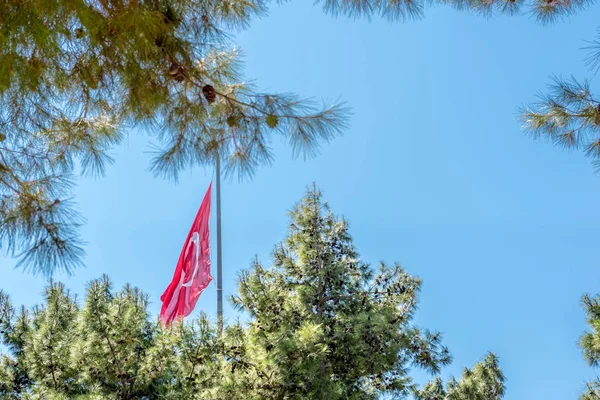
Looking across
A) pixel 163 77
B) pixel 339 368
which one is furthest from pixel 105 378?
pixel 163 77

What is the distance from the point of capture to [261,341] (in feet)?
23.5

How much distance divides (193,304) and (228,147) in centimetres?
604

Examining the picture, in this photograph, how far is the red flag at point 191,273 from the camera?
9883mm

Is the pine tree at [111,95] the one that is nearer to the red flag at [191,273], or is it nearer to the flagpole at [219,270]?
the flagpole at [219,270]

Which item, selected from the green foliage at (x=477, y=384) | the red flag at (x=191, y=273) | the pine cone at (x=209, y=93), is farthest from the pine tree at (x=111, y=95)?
the green foliage at (x=477, y=384)

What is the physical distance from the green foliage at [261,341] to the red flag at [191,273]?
1.51m

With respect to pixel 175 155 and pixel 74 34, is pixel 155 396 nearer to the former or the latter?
pixel 175 155

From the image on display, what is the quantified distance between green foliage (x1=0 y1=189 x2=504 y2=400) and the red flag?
1.51 metres

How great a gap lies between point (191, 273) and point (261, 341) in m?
3.56

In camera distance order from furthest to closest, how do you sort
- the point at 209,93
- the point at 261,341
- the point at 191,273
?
1. the point at 191,273
2. the point at 261,341
3. the point at 209,93

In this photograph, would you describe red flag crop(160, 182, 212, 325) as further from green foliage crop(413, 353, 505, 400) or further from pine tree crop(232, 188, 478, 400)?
green foliage crop(413, 353, 505, 400)

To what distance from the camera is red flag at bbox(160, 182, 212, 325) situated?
32.4ft

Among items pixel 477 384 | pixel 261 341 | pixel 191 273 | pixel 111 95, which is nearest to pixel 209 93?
pixel 111 95

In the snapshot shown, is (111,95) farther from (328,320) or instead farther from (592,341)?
(592,341)
